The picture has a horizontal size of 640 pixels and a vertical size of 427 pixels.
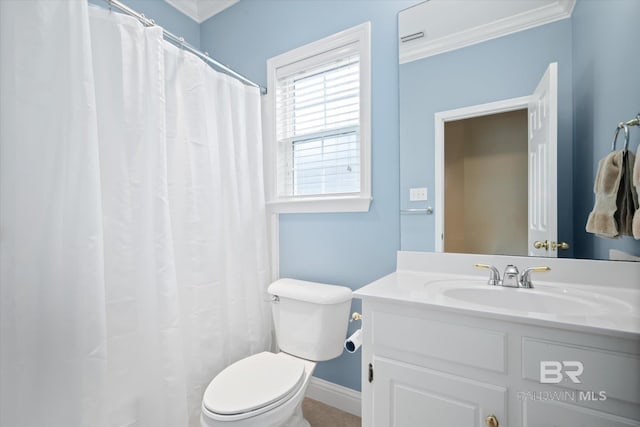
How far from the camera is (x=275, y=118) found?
1.85 metres

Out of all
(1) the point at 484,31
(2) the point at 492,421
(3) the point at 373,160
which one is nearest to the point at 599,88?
(1) the point at 484,31

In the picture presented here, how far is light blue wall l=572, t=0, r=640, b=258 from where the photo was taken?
923 mm

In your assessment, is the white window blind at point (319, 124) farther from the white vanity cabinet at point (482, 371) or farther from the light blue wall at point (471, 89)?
the white vanity cabinet at point (482, 371)

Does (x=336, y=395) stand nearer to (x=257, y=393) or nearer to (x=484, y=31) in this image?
(x=257, y=393)

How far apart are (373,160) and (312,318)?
35.2 inches

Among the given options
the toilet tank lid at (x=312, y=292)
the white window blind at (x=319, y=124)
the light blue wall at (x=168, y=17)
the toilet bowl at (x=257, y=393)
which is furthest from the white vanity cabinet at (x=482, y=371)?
the light blue wall at (x=168, y=17)

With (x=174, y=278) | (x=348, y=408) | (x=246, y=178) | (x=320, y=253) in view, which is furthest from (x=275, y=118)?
(x=348, y=408)

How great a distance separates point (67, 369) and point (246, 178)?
1110 mm

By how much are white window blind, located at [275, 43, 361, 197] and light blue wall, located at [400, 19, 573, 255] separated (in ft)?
0.97

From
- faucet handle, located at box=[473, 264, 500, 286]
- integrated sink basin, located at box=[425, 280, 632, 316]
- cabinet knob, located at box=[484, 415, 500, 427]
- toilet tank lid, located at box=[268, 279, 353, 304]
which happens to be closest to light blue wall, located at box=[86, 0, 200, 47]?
toilet tank lid, located at box=[268, 279, 353, 304]

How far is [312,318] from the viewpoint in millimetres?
1467

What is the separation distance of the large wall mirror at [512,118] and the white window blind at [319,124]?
296mm

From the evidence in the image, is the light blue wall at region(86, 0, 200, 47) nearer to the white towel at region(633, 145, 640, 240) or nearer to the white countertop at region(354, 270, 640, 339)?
the white countertop at region(354, 270, 640, 339)

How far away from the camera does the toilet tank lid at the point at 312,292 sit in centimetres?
144
